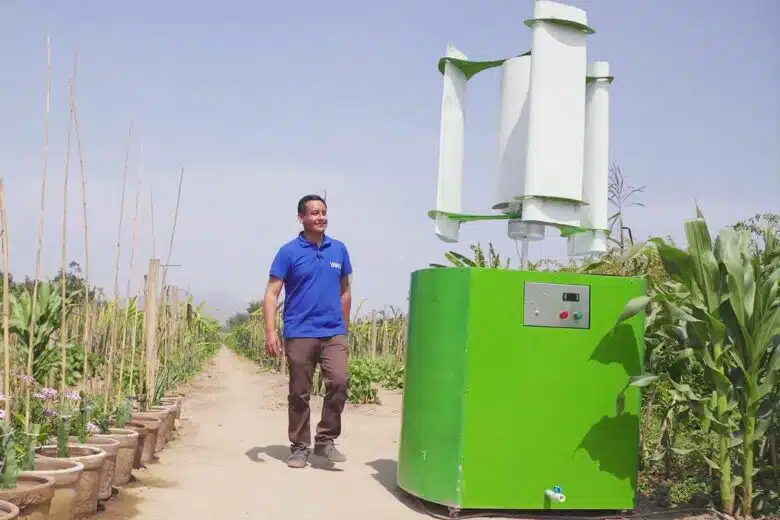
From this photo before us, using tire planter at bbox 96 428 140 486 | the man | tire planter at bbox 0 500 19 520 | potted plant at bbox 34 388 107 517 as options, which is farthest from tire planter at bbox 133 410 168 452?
tire planter at bbox 0 500 19 520

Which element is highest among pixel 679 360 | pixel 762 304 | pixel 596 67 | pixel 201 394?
pixel 596 67

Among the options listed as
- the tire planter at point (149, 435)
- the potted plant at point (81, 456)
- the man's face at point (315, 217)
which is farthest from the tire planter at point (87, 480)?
the man's face at point (315, 217)

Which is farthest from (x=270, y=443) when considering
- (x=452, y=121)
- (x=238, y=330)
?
(x=238, y=330)

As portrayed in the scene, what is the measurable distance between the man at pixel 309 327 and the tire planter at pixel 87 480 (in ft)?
5.62

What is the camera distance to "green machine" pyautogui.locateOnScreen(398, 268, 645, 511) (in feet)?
13.4

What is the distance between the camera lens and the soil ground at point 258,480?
4.18 meters

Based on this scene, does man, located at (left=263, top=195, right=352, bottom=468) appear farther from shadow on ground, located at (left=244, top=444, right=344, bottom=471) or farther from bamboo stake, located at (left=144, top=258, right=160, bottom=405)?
bamboo stake, located at (left=144, top=258, right=160, bottom=405)

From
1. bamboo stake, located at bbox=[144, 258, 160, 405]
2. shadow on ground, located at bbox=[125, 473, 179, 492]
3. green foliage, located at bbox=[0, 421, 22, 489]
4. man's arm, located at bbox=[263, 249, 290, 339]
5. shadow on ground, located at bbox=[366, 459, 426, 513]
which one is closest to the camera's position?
green foliage, located at bbox=[0, 421, 22, 489]

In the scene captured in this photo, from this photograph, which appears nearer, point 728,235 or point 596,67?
point 728,235

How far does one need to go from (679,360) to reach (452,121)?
1.96 m

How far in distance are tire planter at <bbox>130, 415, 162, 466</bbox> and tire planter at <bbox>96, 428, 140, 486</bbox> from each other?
0.54m

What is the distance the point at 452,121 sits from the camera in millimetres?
5035

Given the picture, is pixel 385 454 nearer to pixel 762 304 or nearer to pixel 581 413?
pixel 581 413

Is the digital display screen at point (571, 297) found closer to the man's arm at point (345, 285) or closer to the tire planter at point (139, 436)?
the man's arm at point (345, 285)
